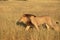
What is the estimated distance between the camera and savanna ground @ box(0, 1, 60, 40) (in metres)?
1.19

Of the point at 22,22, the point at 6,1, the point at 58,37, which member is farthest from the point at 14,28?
the point at 58,37

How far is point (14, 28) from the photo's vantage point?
1.21m

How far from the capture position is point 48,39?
1.19 meters

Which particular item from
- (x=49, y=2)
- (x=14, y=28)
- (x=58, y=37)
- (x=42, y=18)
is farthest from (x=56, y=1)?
(x=14, y=28)

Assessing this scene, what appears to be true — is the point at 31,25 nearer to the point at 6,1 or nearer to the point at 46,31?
the point at 46,31

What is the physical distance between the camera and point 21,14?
4.09 feet

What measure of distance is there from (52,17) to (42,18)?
0.08 meters

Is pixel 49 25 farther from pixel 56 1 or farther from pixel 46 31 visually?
pixel 56 1

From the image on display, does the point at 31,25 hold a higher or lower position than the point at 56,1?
lower

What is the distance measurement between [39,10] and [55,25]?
171 mm

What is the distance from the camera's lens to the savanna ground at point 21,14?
1.19 m

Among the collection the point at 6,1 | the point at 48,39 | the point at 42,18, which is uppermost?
the point at 6,1

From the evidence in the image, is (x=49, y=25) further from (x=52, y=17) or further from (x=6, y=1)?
(x=6, y=1)

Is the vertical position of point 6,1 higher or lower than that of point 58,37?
higher
